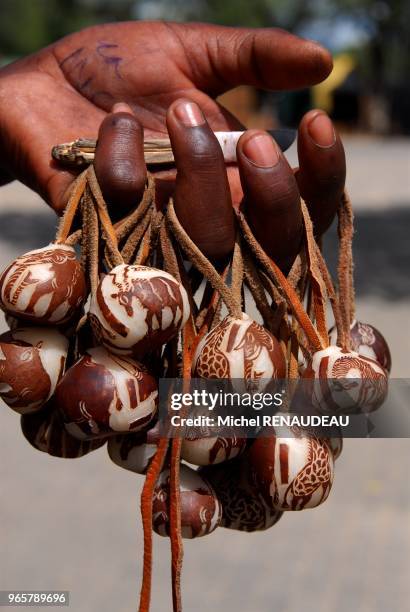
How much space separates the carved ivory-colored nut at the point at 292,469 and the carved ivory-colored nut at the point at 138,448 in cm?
14

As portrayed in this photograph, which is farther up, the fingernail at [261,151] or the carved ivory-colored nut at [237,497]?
the fingernail at [261,151]

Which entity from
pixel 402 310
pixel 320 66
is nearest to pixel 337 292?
pixel 320 66

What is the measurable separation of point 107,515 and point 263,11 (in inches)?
1019

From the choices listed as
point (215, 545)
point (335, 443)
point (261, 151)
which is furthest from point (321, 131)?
point (215, 545)

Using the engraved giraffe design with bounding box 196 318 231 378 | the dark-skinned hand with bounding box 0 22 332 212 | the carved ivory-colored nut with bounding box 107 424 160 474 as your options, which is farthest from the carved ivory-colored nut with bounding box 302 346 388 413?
the dark-skinned hand with bounding box 0 22 332 212

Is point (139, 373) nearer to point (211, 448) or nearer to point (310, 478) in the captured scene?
point (211, 448)

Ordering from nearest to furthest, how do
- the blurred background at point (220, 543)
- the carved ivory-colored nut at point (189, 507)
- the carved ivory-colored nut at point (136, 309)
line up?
the carved ivory-colored nut at point (136, 309), the carved ivory-colored nut at point (189, 507), the blurred background at point (220, 543)

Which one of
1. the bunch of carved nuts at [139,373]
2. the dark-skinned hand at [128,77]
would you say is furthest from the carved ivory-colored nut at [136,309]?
the dark-skinned hand at [128,77]

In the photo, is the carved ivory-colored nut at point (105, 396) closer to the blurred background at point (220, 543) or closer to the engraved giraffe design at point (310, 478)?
the engraved giraffe design at point (310, 478)

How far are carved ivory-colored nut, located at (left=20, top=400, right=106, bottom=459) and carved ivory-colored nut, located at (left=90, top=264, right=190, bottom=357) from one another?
0.19 metres

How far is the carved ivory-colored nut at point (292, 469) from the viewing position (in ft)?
3.90

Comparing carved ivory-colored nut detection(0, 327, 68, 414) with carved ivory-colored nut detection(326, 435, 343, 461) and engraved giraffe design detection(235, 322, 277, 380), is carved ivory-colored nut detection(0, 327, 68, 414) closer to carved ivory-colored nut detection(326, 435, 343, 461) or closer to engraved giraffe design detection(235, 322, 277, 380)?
engraved giraffe design detection(235, 322, 277, 380)

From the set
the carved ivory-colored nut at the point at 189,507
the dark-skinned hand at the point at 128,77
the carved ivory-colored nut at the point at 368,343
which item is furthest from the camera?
the dark-skinned hand at the point at 128,77

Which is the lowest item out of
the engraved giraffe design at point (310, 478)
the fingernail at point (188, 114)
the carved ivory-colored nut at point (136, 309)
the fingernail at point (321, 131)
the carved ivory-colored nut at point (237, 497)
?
the carved ivory-colored nut at point (237, 497)
